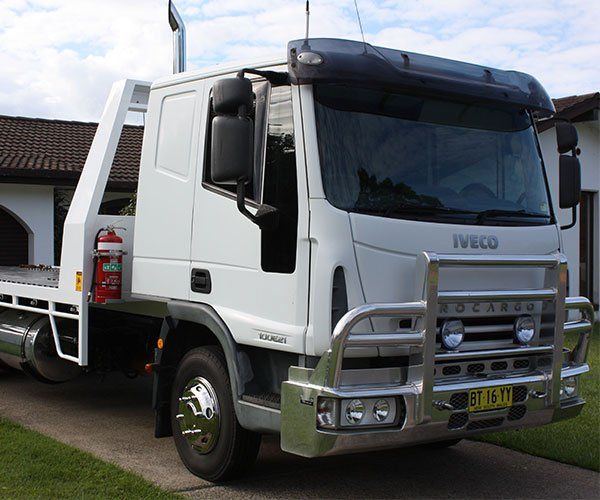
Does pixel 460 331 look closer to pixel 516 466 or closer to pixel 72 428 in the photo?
pixel 516 466

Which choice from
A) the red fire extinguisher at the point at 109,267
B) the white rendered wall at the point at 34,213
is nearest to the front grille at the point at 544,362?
the red fire extinguisher at the point at 109,267

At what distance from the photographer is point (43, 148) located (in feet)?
55.5

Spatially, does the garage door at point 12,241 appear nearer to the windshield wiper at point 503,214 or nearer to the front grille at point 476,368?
the windshield wiper at point 503,214

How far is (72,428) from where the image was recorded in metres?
7.53

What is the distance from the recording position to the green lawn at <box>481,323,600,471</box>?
6.66 metres

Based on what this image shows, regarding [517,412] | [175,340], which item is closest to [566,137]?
[517,412]

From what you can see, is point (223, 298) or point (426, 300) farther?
point (223, 298)

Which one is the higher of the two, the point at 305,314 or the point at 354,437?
the point at 305,314

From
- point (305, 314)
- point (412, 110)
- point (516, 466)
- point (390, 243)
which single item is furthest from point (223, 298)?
point (516, 466)

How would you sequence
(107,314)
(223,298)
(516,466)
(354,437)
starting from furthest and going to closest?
(107,314), (516,466), (223,298), (354,437)

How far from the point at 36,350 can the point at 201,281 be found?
257 centimetres

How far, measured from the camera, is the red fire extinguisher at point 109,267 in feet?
21.6

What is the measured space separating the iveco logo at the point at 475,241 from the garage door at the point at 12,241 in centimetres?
1142

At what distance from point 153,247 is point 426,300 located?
222 cm
